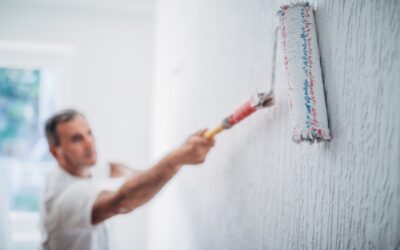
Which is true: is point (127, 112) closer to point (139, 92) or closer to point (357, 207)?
point (139, 92)

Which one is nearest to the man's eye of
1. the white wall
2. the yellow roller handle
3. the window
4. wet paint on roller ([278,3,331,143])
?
the yellow roller handle

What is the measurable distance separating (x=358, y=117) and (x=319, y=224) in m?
0.14

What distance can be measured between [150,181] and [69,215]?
411 mm

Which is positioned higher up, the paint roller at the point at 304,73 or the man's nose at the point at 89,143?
the paint roller at the point at 304,73

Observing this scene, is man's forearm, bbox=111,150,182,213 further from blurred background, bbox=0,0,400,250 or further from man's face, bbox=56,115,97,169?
man's face, bbox=56,115,97,169

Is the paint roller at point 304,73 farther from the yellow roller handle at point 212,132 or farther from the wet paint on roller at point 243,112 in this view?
the yellow roller handle at point 212,132

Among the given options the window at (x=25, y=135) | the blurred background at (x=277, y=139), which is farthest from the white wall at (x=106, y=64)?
the blurred background at (x=277, y=139)

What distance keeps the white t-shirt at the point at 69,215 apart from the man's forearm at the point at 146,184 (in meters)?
0.15

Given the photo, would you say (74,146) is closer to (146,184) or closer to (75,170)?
(75,170)

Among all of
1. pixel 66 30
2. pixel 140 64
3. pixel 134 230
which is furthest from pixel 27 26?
pixel 134 230

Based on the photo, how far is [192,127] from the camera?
97 centimetres

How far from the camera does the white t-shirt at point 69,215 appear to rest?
2.94 feet

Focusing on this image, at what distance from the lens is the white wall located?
8.45ft

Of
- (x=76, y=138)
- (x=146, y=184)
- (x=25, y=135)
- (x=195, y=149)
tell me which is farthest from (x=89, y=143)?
(x=25, y=135)
